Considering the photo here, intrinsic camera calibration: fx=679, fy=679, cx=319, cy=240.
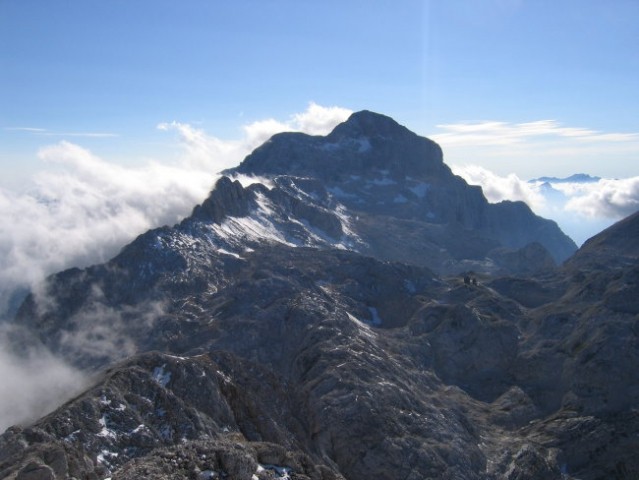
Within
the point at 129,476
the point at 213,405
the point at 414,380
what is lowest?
the point at 414,380

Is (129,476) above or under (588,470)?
above

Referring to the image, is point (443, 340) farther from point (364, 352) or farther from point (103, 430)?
point (103, 430)

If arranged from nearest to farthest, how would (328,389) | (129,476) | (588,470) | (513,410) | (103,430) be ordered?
1. (129,476)
2. (103,430)
3. (588,470)
4. (328,389)
5. (513,410)

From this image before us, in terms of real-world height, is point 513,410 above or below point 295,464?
below

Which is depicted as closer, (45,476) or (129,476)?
(129,476)

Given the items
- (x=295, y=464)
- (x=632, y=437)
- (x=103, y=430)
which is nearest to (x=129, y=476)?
(x=295, y=464)

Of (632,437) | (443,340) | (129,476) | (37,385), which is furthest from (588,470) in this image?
(37,385)

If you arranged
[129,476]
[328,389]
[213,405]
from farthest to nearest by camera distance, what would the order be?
1. [328,389]
2. [213,405]
3. [129,476]

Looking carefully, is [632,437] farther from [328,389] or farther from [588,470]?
[328,389]

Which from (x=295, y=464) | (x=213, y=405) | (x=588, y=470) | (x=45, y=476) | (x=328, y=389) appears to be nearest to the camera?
(x=45, y=476)
